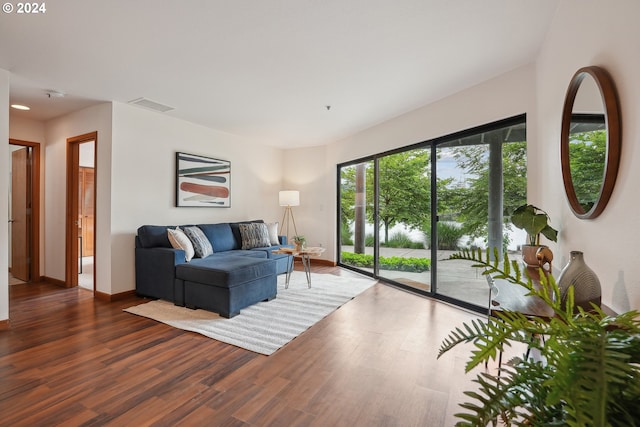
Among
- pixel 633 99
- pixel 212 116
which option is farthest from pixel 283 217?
pixel 633 99

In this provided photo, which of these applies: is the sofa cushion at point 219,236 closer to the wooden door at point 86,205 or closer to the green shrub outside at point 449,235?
the green shrub outside at point 449,235

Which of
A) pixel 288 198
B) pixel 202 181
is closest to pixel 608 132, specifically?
pixel 202 181

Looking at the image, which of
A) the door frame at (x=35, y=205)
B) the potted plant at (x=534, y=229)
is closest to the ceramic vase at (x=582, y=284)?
the potted plant at (x=534, y=229)

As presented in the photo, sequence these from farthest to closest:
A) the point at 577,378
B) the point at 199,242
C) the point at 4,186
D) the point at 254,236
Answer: the point at 254,236, the point at 199,242, the point at 4,186, the point at 577,378

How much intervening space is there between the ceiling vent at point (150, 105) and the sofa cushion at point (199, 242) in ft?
5.24

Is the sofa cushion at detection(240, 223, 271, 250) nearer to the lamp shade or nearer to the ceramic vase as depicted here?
the lamp shade

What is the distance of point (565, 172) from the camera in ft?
5.87

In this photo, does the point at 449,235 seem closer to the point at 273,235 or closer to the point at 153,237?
the point at 273,235

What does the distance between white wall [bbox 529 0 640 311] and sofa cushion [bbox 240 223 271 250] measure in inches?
154

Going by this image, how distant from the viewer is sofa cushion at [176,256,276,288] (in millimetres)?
3009

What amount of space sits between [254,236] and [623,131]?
14.5 ft

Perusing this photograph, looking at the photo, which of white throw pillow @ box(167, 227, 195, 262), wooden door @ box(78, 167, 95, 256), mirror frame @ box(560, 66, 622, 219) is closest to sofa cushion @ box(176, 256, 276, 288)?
white throw pillow @ box(167, 227, 195, 262)

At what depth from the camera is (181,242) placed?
362cm

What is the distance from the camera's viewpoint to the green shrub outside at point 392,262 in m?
4.00
